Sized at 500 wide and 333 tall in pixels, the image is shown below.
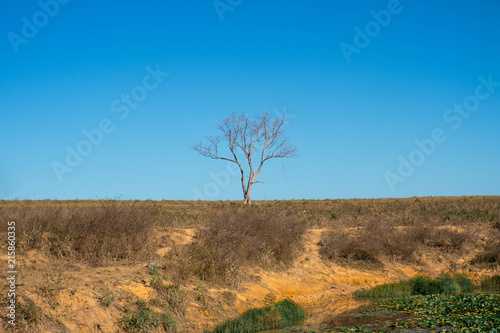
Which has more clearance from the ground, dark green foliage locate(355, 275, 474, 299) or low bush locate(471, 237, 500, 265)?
low bush locate(471, 237, 500, 265)

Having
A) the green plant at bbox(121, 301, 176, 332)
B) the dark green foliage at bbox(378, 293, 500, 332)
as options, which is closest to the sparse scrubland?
the green plant at bbox(121, 301, 176, 332)

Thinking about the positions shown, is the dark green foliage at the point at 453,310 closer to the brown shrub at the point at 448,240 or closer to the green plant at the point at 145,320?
the green plant at the point at 145,320

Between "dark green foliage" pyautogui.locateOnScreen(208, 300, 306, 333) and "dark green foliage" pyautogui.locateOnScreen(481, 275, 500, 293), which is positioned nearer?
"dark green foliage" pyautogui.locateOnScreen(208, 300, 306, 333)

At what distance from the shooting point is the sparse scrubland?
11.9m

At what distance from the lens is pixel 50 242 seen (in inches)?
583

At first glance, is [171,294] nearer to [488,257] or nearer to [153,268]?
[153,268]

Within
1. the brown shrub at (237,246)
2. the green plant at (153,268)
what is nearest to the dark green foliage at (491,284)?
the brown shrub at (237,246)

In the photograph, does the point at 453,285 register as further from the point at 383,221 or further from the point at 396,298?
the point at 383,221

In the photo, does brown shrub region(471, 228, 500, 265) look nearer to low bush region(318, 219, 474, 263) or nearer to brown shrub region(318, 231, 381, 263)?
low bush region(318, 219, 474, 263)

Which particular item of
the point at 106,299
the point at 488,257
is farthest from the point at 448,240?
the point at 106,299

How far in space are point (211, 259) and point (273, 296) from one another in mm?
2569

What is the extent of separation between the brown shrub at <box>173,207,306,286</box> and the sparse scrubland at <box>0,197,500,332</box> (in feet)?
0.15

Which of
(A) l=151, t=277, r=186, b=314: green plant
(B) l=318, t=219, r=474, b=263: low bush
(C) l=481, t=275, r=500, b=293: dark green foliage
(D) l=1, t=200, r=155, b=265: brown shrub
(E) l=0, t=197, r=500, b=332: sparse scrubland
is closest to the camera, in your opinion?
(E) l=0, t=197, r=500, b=332: sparse scrubland

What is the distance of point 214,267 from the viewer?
15.7 metres
